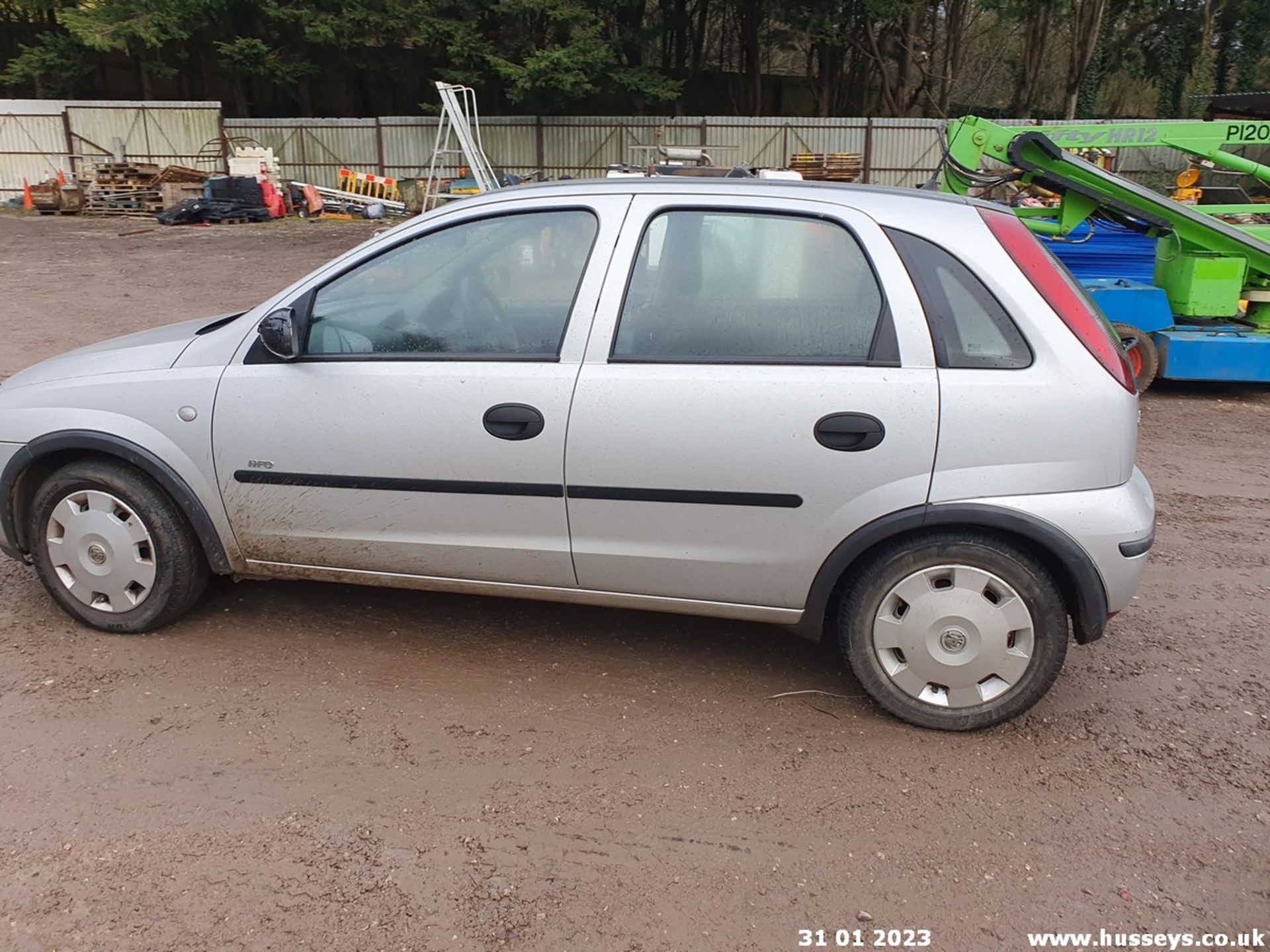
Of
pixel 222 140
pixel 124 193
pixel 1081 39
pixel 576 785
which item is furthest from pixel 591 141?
pixel 576 785

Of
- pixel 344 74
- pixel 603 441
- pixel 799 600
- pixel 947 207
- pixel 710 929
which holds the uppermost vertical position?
pixel 344 74

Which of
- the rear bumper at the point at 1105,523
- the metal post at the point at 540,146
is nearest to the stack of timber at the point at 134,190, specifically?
the metal post at the point at 540,146

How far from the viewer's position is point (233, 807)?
9.84 feet

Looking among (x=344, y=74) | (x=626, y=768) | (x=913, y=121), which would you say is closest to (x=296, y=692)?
(x=626, y=768)

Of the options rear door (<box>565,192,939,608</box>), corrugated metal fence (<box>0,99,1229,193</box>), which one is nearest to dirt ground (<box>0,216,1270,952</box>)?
rear door (<box>565,192,939,608</box>)

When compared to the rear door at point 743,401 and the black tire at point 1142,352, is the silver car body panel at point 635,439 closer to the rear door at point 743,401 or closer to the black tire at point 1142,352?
the rear door at point 743,401

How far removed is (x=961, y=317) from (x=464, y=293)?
169 cm

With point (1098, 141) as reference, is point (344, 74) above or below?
above

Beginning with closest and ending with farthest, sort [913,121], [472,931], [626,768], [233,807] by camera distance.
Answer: [472,931]
[233,807]
[626,768]
[913,121]

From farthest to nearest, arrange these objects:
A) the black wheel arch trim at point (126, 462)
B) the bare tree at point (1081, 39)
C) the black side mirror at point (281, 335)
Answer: the bare tree at point (1081, 39) → the black wheel arch trim at point (126, 462) → the black side mirror at point (281, 335)

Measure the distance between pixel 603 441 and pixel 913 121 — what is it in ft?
82.4

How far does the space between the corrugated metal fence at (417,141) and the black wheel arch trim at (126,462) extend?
23752 millimetres

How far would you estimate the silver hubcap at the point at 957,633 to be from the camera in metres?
3.26

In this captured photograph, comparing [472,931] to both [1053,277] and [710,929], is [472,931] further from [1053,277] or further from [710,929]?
[1053,277]
